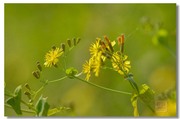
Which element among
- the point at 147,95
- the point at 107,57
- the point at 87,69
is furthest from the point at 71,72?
the point at 147,95

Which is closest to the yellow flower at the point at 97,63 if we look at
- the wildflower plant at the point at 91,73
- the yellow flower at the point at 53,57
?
the wildflower plant at the point at 91,73

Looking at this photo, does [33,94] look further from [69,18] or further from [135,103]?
[69,18]

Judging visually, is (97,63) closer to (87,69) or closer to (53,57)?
(87,69)

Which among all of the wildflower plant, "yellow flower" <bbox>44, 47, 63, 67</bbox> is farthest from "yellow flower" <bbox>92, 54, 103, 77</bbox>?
"yellow flower" <bbox>44, 47, 63, 67</bbox>

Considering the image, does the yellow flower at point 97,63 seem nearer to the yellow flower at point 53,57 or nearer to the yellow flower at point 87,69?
the yellow flower at point 87,69

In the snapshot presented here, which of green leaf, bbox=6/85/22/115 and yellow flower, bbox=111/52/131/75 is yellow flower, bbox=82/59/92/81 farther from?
green leaf, bbox=6/85/22/115

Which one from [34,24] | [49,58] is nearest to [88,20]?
[34,24]
